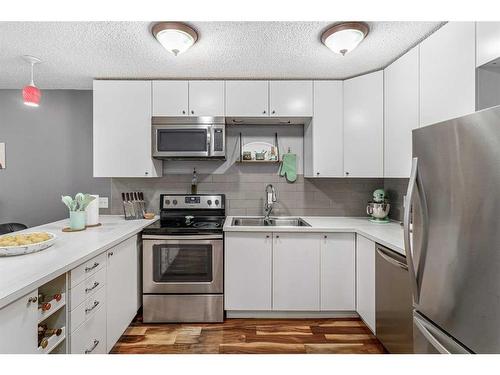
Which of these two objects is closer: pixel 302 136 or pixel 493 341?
pixel 493 341

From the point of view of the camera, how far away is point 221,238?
2.30m

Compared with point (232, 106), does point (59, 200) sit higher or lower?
lower

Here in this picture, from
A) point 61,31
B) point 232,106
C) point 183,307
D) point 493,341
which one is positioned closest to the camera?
point 493,341

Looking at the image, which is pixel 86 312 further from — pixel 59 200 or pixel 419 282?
pixel 59 200

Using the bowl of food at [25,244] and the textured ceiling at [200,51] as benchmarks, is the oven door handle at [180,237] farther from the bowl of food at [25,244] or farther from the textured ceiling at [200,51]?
the textured ceiling at [200,51]

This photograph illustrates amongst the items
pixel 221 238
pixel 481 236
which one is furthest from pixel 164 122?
pixel 481 236

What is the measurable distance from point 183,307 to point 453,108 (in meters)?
2.34

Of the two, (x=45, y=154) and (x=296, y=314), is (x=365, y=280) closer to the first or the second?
(x=296, y=314)

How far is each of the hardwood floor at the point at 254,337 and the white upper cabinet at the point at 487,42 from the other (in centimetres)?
189

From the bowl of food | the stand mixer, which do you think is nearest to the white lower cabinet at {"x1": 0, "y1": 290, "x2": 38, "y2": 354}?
the bowl of food

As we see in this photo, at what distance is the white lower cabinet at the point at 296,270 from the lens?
2.34 m

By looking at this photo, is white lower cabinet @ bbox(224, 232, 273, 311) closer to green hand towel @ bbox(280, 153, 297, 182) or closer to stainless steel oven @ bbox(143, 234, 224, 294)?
stainless steel oven @ bbox(143, 234, 224, 294)

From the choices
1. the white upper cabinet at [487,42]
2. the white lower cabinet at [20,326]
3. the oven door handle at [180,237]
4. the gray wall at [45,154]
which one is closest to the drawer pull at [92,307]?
the white lower cabinet at [20,326]

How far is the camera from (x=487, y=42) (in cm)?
130
